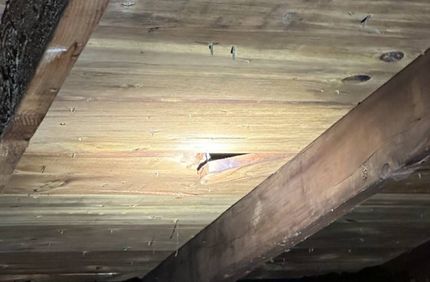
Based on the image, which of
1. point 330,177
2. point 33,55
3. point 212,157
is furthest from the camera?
point 212,157

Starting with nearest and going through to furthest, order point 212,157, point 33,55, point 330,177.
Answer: point 33,55 → point 330,177 → point 212,157

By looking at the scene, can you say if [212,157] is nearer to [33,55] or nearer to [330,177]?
[330,177]

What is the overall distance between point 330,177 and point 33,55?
25.0 inches

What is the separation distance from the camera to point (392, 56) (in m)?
1.17

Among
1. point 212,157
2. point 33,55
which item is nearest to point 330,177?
point 212,157

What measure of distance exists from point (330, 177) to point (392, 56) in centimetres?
34

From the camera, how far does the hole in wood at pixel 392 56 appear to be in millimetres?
1160

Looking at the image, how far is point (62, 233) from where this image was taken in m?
2.06

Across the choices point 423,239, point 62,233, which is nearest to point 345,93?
point 62,233

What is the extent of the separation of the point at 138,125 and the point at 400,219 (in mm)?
1146

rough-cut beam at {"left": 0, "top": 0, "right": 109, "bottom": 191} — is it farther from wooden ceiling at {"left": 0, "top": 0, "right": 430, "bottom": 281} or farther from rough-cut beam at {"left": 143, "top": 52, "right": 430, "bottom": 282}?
rough-cut beam at {"left": 143, "top": 52, "right": 430, "bottom": 282}

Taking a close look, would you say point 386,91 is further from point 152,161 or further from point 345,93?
point 152,161

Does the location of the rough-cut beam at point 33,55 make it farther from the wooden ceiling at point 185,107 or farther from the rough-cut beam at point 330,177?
the rough-cut beam at point 330,177

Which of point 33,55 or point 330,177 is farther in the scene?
point 330,177
